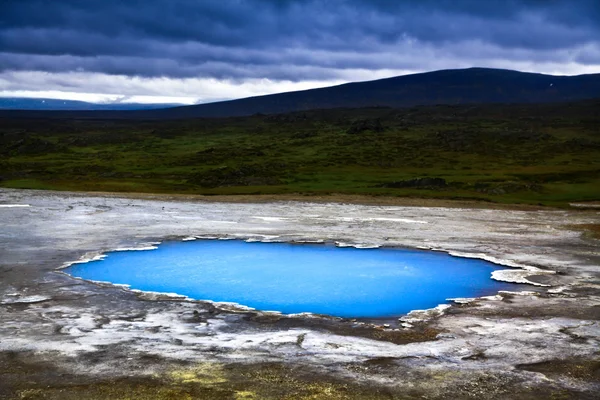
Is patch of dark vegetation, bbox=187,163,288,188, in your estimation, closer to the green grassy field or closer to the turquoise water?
the green grassy field

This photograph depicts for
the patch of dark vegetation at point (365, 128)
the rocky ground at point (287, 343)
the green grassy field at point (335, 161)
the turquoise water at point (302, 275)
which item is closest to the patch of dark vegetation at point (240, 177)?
the green grassy field at point (335, 161)

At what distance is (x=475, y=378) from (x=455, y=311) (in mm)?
4930

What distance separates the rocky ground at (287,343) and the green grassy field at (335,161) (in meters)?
22.6

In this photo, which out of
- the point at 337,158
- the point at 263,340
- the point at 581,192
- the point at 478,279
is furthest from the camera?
the point at 337,158

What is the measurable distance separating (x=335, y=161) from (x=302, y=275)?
45.8m

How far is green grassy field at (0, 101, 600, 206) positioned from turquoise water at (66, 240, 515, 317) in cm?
1894

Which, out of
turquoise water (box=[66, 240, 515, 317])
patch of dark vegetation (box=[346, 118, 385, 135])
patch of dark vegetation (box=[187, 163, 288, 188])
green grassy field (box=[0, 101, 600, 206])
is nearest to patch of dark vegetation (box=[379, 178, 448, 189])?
green grassy field (box=[0, 101, 600, 206])

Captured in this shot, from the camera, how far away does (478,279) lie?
794 inches

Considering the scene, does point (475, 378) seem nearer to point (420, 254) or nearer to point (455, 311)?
point (455, 311)

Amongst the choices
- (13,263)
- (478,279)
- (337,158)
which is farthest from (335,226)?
(337,158)

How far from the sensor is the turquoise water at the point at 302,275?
58.6ft

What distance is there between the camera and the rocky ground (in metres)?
10.6

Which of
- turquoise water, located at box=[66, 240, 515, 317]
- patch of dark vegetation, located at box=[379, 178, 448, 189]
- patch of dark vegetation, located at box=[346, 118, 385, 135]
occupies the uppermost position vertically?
patch of dark vegetation, located at box=[346, 118, 385, 135]

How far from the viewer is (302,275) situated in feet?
70.7
